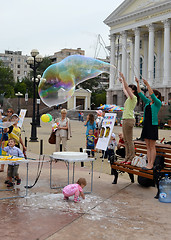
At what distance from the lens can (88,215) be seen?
217 inches

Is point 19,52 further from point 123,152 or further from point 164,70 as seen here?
point 123,152

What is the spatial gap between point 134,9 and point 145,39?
5.52 meters

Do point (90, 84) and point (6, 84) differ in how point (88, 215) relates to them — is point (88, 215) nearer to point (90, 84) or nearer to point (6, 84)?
point (6, 84)

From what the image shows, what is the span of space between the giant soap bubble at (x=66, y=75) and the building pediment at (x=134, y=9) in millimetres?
39455

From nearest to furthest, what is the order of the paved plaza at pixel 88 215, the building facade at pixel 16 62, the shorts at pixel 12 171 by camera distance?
the paved plaza at pixel 88 215 < the shorts at pixel 12 171 < the building facade at pixel 16 62

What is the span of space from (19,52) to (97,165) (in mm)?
140186

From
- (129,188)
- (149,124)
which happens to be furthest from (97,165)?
(149,124)

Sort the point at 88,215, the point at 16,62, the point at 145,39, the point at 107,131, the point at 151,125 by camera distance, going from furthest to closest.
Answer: the point at 16,62 < the point at 145,39 < the point at 107,131 < the point at 151,125 < the point at 88,215

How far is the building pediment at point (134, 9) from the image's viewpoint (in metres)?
47.0

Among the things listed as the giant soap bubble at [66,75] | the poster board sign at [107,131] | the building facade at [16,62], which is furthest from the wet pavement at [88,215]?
the building facade at [16,62]

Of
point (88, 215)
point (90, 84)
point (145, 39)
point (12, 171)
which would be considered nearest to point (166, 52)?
point (145, 39)

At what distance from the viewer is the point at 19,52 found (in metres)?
145

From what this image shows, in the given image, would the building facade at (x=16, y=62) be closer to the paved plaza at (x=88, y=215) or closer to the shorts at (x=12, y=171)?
the shorts at (x=12, y=171)

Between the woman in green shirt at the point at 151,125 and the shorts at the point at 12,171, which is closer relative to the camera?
the woman in green shirt at the point at 151,125
